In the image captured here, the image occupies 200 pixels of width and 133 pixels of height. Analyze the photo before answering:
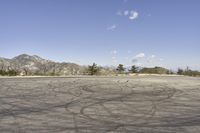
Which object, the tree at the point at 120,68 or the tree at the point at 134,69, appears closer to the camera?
the tree at the point at 120,68

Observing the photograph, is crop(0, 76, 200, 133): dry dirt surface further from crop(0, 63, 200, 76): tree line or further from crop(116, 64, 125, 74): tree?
crop(116, 64, 125, 74): tree

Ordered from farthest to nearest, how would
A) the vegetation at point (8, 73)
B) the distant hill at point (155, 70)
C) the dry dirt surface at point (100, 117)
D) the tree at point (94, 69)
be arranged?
1. the distant hill at point (155, 70)
2. the tree at point (94, 69)
3. the vegetation at point (8, 73)
4. the dry dirt surface at point (100, 117)

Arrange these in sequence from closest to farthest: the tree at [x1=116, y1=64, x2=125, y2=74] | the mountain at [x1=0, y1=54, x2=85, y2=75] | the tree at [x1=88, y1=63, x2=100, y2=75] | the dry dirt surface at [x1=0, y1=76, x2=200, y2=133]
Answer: the dry dirt surface at [x1=0, y1=76, x2=200, y2=133] < the tree at [x1=88, y1=63, x2=100, y2=75] < the mountain at [x1=0, y1=54, x2=85, y2=75] < the tree at [x1=116, y1=64, x2=125, y2=74]

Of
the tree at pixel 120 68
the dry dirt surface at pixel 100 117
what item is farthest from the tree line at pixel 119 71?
the dry dirt surface at pixel 100 117

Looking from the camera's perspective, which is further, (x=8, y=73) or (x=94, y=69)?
(x=94, y=69)

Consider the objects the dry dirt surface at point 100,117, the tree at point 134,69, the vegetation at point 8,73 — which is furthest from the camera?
the tree at point 134,69

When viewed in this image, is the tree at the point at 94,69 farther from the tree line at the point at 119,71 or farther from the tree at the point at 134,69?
the tree at the point at 134,69

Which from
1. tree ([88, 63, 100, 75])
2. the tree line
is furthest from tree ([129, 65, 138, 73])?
tree ([88, 63, 100, 75])

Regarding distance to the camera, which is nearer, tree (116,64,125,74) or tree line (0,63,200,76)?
tree line (0,63,200,76)

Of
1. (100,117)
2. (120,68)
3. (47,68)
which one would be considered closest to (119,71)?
(120,68)

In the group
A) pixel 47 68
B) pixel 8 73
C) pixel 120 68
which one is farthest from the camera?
pixel 47 68

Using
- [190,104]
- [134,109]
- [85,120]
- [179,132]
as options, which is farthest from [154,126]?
[190,104]

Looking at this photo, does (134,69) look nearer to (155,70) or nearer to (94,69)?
(155,70)

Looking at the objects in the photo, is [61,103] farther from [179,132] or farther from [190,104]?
[179,132]
